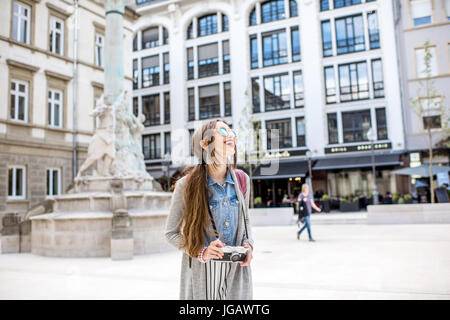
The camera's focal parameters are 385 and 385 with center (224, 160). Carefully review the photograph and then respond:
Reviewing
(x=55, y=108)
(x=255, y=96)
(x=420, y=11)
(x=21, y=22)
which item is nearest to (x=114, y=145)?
(x=55, y=108)

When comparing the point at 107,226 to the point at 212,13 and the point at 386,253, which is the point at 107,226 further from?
the point at 212,13

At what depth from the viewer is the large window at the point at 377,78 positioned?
92.7 ft

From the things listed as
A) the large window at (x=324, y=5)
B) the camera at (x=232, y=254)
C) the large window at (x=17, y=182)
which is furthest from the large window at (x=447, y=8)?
the camera at (x=232, y=254)

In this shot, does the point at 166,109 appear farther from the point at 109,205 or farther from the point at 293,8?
the point at 109,205

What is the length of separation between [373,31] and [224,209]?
1184 inches

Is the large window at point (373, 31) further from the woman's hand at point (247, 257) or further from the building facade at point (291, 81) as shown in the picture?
the woman's hand at point (247, 257)

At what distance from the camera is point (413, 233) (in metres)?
11.9

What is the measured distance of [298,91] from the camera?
30484mm

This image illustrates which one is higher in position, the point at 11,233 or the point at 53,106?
the point at 53,106

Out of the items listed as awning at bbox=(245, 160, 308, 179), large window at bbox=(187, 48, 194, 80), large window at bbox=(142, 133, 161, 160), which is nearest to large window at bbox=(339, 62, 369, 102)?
awning at bbox=(245, 160, 308, 179)

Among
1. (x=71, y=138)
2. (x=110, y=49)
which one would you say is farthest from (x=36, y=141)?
(x=110, y=49)

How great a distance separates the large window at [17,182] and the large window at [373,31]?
24603mm

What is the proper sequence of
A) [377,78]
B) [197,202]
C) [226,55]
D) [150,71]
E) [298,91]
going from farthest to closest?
[150,71], [226,55], [298,91], [377,78], [197,202]
